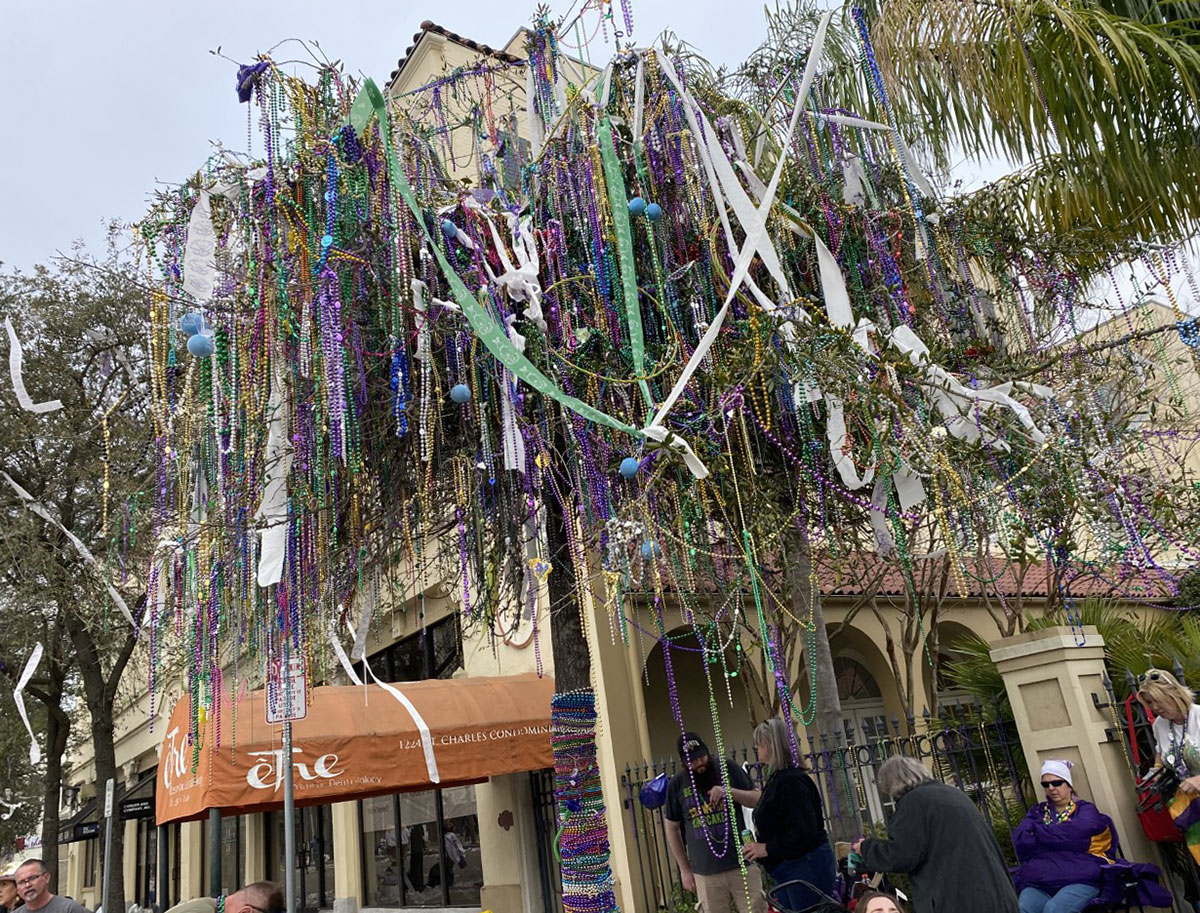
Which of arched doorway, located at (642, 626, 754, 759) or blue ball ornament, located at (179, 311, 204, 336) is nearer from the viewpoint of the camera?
blue ball ornament, located at (179, 311, 204, 336)

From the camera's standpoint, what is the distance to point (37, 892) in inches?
227

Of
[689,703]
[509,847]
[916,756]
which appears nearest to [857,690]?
[689,703]

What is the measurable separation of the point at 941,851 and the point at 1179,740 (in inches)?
68.8

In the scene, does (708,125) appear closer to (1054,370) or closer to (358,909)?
(1054,370)

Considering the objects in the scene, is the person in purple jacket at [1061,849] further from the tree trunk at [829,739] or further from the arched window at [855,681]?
the arched window at [855,681]

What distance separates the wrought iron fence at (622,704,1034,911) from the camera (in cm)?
585

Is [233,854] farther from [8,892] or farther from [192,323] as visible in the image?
[192,323]

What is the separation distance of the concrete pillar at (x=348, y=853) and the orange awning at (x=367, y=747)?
4327mm

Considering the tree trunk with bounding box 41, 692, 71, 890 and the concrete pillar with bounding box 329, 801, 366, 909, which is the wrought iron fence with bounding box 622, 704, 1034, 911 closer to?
the concrete pillar with bounding box 329, 801, 366, 909

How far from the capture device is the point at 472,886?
11.0m

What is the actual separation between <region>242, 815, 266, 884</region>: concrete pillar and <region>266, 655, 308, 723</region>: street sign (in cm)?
1370

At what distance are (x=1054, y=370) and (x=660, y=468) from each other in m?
3.21

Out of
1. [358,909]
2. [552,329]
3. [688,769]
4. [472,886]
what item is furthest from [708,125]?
[358,909]

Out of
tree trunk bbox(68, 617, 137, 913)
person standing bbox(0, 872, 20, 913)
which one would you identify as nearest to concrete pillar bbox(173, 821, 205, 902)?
tree trunk bbox(68, 617, 137, 913)
